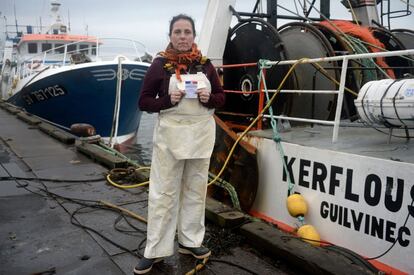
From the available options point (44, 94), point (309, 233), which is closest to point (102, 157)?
point (309, 233)

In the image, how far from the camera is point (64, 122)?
1380 centimetres

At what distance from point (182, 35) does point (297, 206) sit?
2.08 metres

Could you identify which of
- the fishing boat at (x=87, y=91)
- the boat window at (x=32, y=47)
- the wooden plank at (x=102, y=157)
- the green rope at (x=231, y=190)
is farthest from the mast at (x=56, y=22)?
the green rope at (x=231, y=190)

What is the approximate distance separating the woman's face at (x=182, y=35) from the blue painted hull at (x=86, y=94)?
10.6 meters

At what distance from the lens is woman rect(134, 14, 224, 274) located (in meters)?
2.75

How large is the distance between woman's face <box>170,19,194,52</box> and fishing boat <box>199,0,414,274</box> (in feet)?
5.53

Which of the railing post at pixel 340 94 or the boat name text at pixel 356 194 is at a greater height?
the railing post at pixel 340 94

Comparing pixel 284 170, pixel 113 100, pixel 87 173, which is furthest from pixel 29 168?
pixel 113 100

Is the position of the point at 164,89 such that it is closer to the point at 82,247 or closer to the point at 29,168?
the point at 82,247

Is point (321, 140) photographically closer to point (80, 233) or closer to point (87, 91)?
point (80, 233)

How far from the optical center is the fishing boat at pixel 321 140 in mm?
3348

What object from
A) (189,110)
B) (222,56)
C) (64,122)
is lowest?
(64,122)

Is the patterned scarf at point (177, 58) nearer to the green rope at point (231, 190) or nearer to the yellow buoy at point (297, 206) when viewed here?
the yellow buoy at point (297, 206)

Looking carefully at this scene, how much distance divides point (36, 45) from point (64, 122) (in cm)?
744
